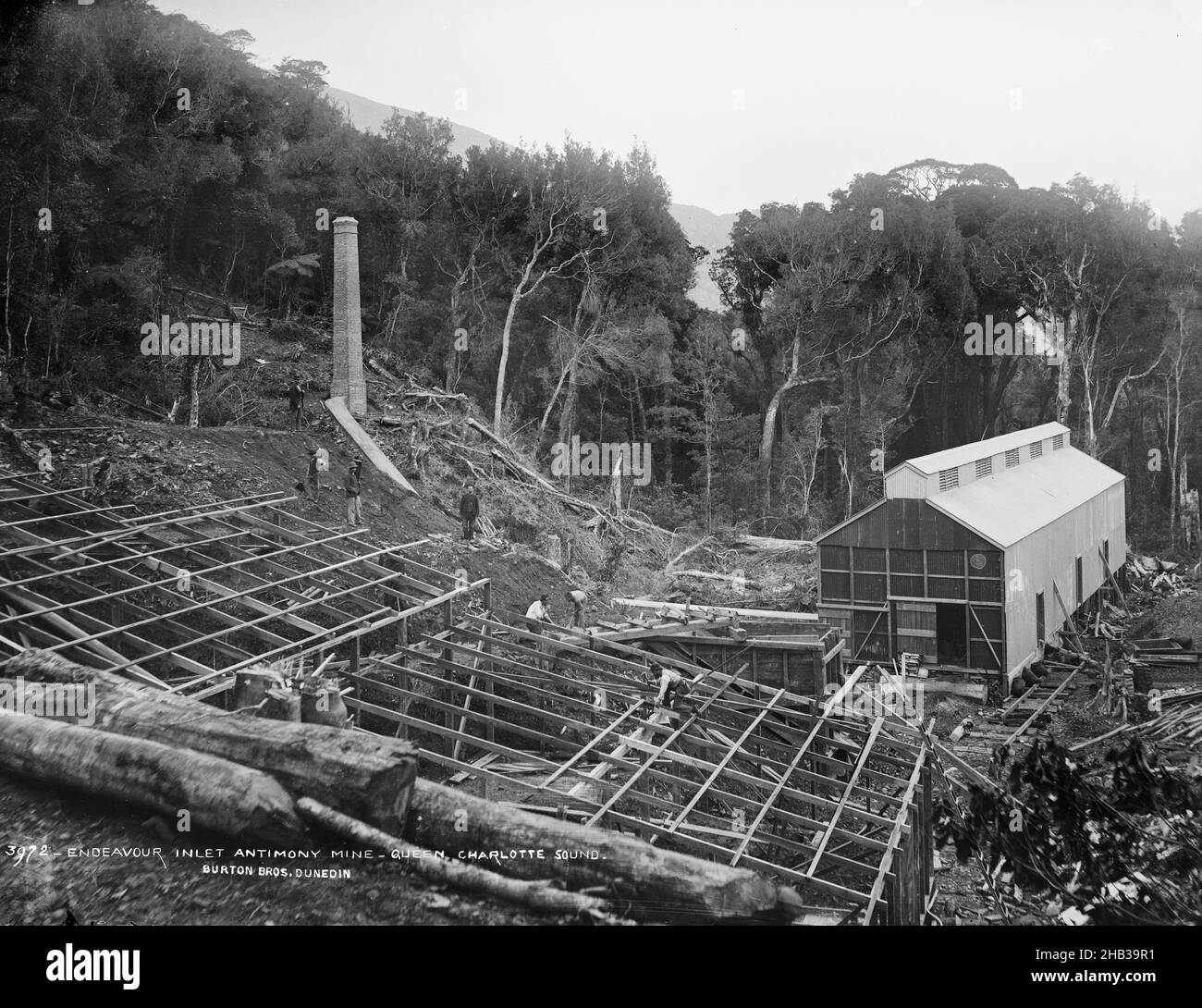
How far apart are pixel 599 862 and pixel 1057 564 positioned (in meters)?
9.20

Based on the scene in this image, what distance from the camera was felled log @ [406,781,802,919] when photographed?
5.70m

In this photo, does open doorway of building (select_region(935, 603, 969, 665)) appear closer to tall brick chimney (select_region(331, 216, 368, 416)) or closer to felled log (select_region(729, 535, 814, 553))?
felled log (select_region(729, 535, 814, 553))

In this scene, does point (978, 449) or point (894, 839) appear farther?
point (978, 449)

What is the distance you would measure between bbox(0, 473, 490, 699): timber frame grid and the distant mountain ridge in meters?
4.48

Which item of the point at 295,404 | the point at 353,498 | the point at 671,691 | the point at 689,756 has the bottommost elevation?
the point at 689,756

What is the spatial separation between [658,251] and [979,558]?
5.24 metres

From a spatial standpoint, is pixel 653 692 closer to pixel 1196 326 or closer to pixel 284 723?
pixel 284 723

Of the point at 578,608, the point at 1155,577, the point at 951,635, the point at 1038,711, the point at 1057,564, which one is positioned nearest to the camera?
the point at 1038,711

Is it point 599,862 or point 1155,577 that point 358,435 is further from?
point 1155,577

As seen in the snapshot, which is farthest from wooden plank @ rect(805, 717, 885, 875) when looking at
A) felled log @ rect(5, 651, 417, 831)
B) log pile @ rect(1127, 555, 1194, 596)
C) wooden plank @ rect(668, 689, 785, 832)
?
log pile @ rect(1127, 555, 1194, 596)

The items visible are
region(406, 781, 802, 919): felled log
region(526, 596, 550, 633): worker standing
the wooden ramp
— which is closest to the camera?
region(406, 781, 802, 919): felled log

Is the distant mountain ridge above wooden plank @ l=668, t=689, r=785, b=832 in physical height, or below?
above

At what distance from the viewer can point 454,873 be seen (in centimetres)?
591

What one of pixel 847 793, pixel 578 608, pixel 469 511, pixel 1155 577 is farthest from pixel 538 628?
pixel 1155 577
